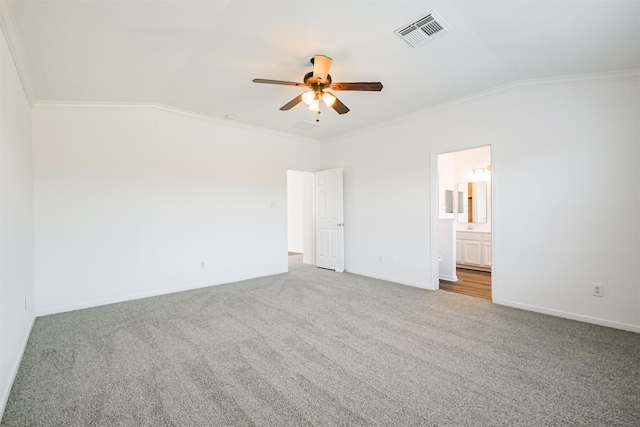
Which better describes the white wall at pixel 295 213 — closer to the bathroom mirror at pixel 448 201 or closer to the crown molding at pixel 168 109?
the crown molding at pixel 168 109

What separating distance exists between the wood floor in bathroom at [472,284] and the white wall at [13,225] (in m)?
4.85

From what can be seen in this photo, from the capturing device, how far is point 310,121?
Result: 192 inches

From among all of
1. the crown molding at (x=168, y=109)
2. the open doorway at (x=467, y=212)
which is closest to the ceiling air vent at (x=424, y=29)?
the open doorway at (x=467, y=212)

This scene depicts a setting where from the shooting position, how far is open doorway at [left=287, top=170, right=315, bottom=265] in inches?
261

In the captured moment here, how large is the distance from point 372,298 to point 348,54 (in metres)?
3.00

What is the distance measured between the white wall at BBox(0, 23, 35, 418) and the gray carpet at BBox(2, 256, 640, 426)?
20 cm

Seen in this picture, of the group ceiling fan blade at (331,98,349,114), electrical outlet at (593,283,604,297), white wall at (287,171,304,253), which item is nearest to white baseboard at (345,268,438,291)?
electrical outlet at (593,283,604,297)

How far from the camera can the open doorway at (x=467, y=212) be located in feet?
17.2

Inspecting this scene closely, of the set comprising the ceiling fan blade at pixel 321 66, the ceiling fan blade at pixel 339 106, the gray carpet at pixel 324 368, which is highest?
the ceiling fan blade at pixel 321 66

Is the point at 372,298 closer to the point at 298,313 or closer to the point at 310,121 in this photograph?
the point at 298,313

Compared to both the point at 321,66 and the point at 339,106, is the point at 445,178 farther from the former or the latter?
the point at 321,66

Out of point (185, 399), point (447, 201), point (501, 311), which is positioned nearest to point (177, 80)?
point (185, 399)

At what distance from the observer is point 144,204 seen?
13.4 ft

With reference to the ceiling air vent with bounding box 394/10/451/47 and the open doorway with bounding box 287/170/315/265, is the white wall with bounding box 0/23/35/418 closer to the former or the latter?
the ceiling air vent with bounding box 394/10/451/47
